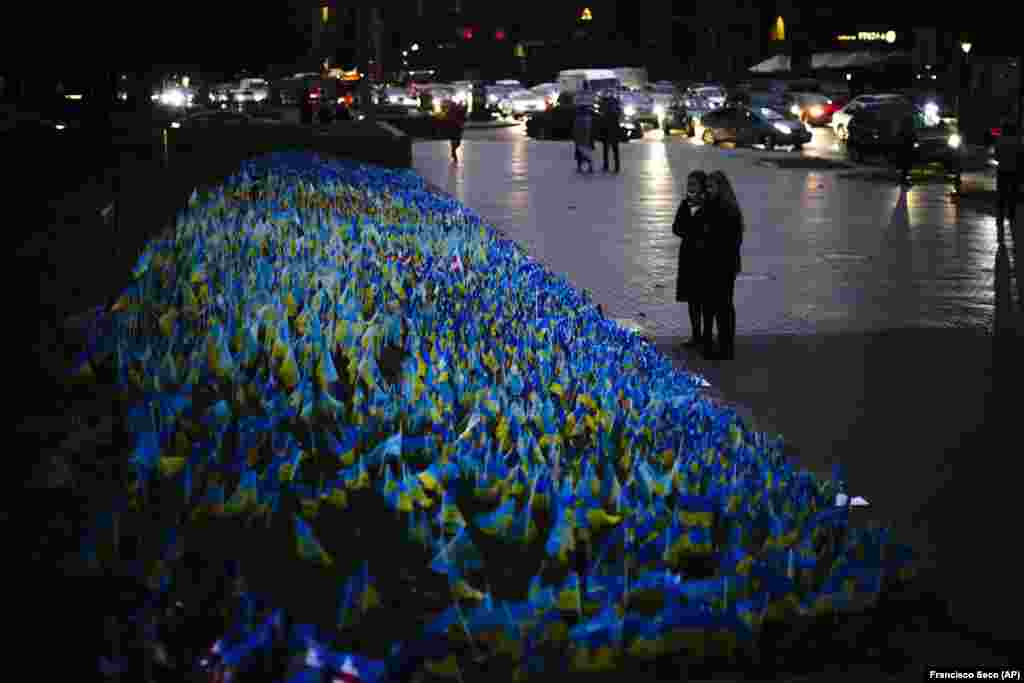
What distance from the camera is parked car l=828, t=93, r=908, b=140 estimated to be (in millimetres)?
45250

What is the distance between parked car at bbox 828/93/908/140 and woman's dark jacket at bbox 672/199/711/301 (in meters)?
32.2

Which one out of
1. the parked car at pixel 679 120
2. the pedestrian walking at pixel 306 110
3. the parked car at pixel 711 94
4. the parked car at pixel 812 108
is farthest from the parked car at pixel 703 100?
the pedestrian walking at pixel 306 110

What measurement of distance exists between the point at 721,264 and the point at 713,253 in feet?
0.45

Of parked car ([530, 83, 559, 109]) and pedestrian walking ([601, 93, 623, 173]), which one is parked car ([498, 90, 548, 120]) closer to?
parked car ([530, 83, 559, 109])

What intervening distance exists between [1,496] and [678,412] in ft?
11.6

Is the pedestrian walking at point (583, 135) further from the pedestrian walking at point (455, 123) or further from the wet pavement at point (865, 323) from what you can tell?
the pedestrian walking at point (455, 123)

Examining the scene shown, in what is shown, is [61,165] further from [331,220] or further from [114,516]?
[114,516]

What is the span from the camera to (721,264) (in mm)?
12141

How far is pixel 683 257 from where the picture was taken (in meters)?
12.5

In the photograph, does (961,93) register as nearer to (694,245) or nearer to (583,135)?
(583,135)

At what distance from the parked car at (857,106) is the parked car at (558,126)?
6659 mm


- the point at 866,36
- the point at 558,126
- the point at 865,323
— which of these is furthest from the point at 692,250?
the point at 866,36

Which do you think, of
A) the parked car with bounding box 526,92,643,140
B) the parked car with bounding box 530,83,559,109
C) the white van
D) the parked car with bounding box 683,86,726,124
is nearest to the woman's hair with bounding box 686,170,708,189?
the parked car with bounding box 526,92,643,140

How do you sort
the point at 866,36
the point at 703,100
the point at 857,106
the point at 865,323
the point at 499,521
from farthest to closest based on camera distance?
the point at 866,36, the point at 703,100, the point at 857,106, the point at 865,323, the point at 499,521
